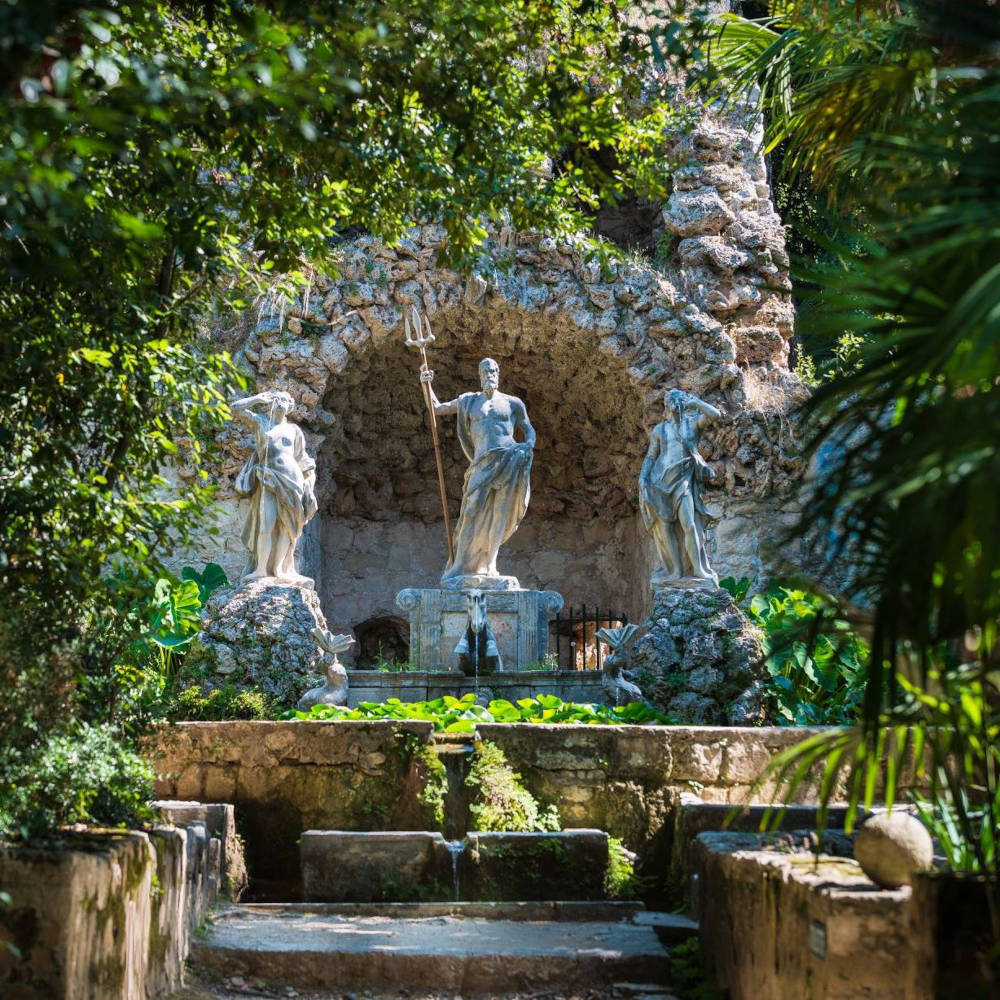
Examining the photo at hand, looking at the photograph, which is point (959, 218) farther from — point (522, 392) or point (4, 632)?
point (522, 392)

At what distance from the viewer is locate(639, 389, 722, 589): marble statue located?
12812 millimetres

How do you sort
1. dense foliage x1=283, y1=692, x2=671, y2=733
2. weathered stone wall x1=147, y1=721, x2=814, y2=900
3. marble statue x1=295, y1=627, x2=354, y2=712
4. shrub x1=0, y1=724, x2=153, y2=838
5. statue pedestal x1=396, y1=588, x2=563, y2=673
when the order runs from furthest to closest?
statue pedestal x1=396, y1=588, x2=563, y2=673, marble statue x1=295, y1=627, x2=354, y2=712, dense foliage x1=283, y1=692, x2=671, y2=733, weathered stone wall x1=147, y1=721, x2=814, y2=900, shrub x1=0, y1=724, x2=153, y2=838

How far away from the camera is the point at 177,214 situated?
5.43 m

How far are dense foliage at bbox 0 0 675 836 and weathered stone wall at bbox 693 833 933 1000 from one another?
262 centimetres

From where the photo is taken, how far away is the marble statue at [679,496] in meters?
12.8

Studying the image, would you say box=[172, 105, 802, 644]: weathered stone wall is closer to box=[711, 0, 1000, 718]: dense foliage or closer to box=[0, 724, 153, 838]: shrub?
box=[0, 724, 153, 838]: shrub

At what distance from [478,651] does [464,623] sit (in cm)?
80

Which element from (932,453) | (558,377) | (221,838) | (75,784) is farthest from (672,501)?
(932,453)

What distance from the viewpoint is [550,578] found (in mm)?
18875

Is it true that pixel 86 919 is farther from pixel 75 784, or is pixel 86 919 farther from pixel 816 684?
pixel 816 684

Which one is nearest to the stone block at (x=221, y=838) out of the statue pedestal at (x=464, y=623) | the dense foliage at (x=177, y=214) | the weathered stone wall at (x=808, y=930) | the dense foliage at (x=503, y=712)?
the dense foliage at (x=177, y=214)

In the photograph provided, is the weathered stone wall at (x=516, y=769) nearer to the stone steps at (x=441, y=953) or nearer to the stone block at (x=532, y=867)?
the stone block at (x=532, y=867)

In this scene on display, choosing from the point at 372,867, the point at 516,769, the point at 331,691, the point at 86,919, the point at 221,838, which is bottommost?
the point at 372,867

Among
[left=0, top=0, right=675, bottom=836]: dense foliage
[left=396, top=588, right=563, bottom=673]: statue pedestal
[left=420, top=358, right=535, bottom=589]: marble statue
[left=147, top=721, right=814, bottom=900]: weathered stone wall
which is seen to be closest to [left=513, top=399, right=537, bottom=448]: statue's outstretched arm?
[left=420, top=358, right=535, bottom=589]: marble statue
